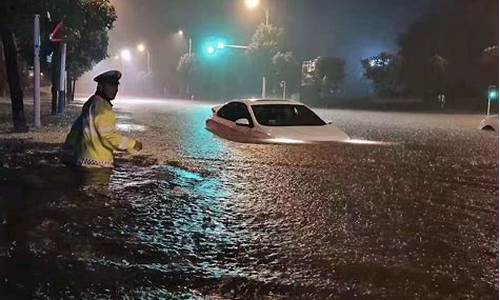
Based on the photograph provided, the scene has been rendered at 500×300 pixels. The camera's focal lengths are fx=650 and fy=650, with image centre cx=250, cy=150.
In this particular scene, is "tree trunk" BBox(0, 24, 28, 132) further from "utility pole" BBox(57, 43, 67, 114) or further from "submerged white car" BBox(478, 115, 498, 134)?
"submerged white car" BBox(478, 115, 498, 134)

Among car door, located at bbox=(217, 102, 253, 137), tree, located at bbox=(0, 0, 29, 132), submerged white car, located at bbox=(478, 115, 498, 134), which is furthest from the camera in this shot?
submerged white car, located at bbox=(478, 115, 498, 134)

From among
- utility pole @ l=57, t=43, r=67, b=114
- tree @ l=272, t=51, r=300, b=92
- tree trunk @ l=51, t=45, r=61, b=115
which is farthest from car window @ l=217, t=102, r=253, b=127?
tree @ l=272, t=51, r=300, b=92

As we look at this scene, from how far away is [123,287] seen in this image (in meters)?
4.41

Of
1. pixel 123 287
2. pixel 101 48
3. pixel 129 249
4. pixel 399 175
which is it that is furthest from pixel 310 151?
pixel 101 48

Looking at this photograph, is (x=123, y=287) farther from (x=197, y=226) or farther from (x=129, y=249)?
(x=197, y=226)

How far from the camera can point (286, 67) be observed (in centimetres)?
5575

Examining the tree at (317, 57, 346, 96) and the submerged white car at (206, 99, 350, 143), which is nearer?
the submerged white car at (206, 99, 350, 143)

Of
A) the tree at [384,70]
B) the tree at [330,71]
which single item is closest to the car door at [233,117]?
the tree at [384,70]

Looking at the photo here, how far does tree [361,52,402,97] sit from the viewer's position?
49344 mm

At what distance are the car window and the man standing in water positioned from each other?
578 centimetres

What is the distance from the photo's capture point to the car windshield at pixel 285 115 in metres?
13.6

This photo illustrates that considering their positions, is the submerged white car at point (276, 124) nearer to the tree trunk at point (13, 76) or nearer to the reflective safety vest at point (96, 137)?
the reflective safety vest at point (96, 137)

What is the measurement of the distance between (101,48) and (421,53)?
84.9 feet

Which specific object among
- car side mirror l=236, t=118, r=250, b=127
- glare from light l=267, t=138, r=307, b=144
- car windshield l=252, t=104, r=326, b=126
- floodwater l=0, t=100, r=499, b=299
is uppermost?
car windshield l=252, t=104, r=326, b=126
